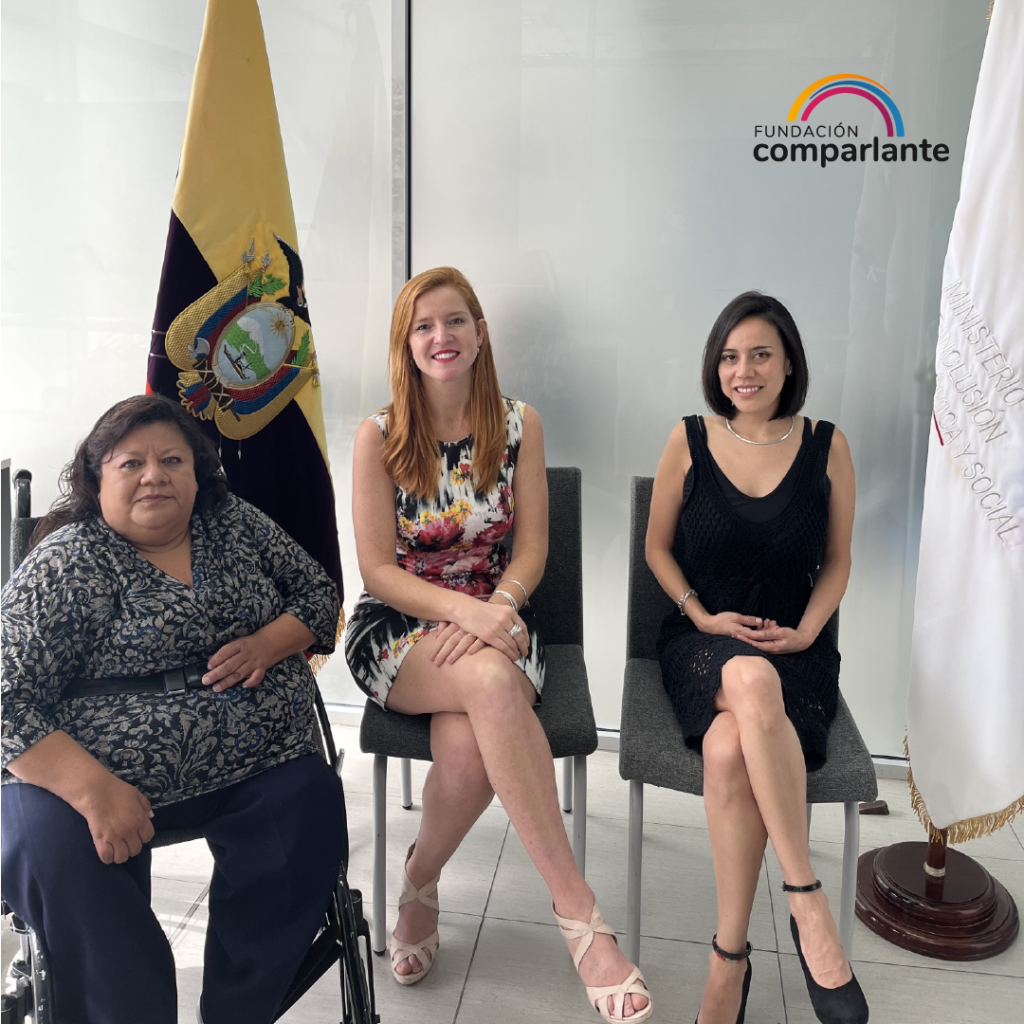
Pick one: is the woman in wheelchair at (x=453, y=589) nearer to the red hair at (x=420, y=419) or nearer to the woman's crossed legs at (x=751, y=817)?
the red hair at (x=420, y=419)

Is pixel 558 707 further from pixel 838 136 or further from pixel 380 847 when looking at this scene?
pixel 838 136

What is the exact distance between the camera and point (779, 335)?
2.21 metres

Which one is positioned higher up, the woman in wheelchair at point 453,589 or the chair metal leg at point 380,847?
the woman in wheelchair at point 453,589

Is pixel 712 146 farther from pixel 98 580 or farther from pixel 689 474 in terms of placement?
pixel 98 580

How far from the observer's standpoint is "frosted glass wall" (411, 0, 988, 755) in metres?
2.72

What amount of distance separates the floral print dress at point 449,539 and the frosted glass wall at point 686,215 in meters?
0.84

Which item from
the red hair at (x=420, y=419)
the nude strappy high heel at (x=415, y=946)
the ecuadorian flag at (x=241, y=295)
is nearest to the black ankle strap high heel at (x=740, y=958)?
the nude strappy high heel at (x=415, y=946)

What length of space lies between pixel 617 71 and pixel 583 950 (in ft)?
7.78

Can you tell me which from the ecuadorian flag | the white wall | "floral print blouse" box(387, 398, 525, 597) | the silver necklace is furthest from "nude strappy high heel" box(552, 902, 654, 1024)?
the white wall

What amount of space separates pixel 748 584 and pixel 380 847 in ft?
3.37

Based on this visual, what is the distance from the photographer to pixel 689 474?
2291 millimetres

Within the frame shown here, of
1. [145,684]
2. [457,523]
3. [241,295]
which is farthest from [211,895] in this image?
[241,295]

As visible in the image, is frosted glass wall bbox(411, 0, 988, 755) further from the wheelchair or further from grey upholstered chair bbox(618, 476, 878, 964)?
the wheelchair

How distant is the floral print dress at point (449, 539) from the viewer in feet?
7.16
